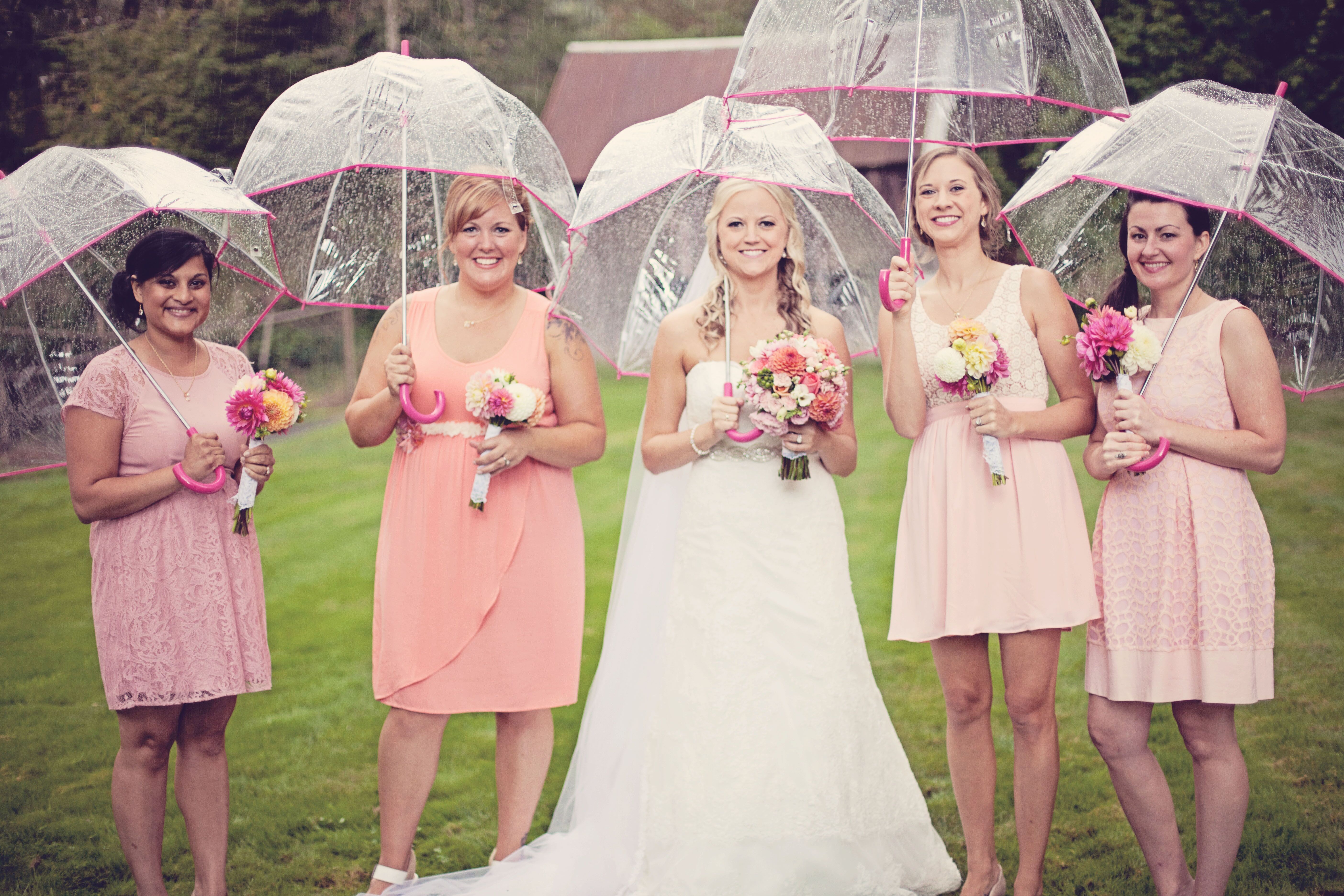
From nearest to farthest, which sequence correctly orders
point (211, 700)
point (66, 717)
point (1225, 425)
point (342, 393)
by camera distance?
point (1225, 425) < point (211, 700) < point (66, 717) < point (342, 393)

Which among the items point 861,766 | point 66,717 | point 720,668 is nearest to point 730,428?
point 720,668

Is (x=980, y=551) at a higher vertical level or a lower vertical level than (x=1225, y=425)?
lower

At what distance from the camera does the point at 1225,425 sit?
374cm

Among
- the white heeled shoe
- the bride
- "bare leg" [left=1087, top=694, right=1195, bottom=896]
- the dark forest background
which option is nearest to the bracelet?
the bride

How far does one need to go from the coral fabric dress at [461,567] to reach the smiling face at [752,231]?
30.5 inches

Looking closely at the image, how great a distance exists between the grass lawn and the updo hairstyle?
2287mm

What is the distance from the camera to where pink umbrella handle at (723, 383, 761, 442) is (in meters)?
3.93

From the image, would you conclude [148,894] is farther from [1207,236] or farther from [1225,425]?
[1207,236]

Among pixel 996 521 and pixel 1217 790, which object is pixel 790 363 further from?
pixel 1217 790

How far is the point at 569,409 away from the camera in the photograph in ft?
13.7

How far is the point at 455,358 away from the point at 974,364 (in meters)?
1.81

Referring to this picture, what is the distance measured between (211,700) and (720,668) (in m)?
1.79

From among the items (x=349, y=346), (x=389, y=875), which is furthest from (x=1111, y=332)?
(x=349, y=346)

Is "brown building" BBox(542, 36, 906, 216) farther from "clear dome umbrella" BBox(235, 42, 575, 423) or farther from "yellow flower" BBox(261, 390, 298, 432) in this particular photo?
"yellow flower" BBox(261, 390, 298, 432)
